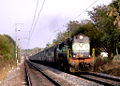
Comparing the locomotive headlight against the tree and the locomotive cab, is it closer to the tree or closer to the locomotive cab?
the locomotive cab

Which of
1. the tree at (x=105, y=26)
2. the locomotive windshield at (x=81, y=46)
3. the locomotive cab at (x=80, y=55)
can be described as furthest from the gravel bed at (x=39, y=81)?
the tree at (x=105, y=26)

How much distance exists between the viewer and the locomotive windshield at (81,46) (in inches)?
760

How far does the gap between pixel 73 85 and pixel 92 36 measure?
15.1 meters

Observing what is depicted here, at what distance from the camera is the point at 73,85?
12867 mm

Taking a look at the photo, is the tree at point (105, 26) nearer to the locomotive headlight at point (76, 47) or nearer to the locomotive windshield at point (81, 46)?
the locomotive windshield at point (81, 46)

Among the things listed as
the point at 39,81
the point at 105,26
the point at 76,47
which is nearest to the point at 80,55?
the point at 76,47

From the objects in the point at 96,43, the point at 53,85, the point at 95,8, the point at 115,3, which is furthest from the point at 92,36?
the point at 53,85

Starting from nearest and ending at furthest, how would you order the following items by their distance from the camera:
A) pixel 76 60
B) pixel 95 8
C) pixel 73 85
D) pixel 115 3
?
pixel 73 85
pixel 76 60
pixel 115 3
pixel 95 8

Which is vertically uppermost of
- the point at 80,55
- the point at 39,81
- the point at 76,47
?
the point at 76,47

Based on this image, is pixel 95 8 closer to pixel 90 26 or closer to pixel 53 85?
pixel 90 26

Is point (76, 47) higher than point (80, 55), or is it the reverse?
point (76, 47)

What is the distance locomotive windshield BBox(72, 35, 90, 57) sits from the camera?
1931cm

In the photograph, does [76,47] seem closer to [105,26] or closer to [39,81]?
[39,81]

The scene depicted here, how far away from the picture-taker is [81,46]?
19.5m
